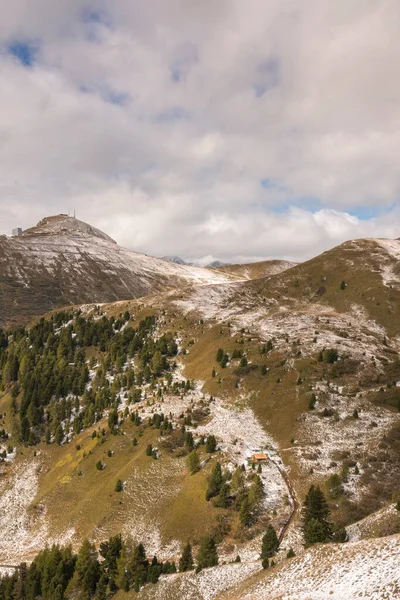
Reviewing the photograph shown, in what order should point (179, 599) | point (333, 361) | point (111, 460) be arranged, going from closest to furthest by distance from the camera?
point (179, 599), point (111, 460), point (333, 361)

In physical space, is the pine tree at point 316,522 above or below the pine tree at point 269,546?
above

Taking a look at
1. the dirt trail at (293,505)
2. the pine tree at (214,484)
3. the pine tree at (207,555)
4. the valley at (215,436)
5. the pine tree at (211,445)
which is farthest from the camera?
the pine tree at (211,445)

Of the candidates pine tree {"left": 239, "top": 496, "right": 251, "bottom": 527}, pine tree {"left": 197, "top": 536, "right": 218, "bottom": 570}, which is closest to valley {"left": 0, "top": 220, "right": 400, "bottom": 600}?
pine tree {"left": 239, "top": 496, "right": 251, "bottom": 527}

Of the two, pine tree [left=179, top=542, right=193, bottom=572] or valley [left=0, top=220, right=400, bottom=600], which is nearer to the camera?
valley [left=0, top=220, right=400, bottom=600]

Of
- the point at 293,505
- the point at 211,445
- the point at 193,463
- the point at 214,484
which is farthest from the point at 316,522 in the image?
the point at 211,445

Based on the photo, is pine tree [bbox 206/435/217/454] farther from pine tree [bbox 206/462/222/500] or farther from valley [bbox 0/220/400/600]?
pine tree [bbox 206/462/222/500]

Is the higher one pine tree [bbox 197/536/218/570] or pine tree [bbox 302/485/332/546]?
pine tree [bbox 302/485/332/546]

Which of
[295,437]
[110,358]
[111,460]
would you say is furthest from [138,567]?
[110,358]

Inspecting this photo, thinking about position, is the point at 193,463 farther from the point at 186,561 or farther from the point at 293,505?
the point at 186,561

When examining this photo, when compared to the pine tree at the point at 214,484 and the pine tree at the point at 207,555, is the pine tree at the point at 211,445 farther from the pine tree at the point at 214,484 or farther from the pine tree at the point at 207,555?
the pine tree at the point at 207,555

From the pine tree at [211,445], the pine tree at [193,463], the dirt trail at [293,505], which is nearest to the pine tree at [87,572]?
the pine tree at [193,463]

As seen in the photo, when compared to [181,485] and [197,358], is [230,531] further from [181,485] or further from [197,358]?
[197,358]
